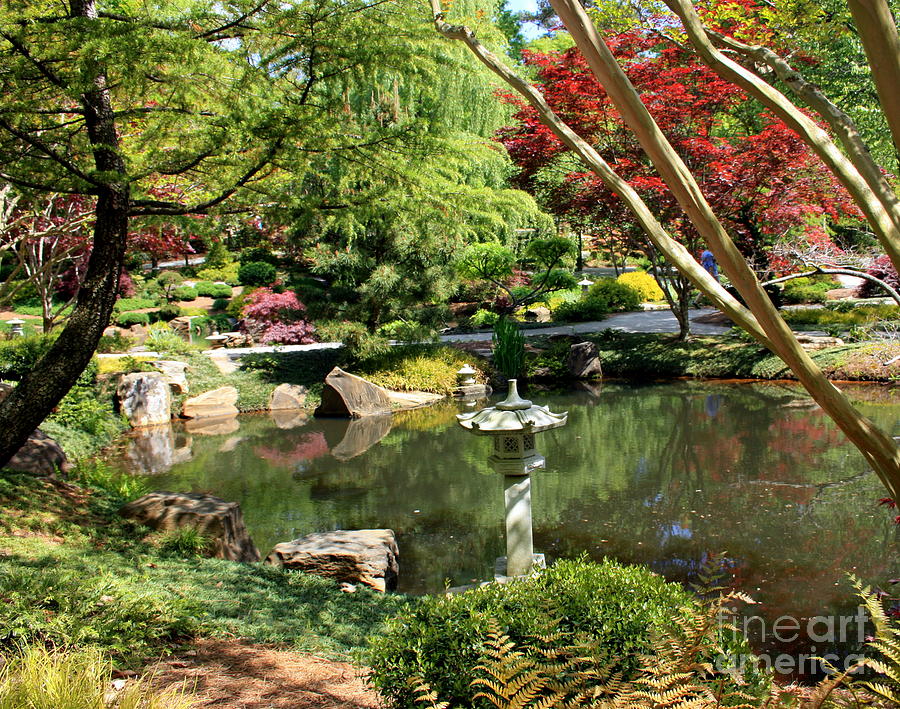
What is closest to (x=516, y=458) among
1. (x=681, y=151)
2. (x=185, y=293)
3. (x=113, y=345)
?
(x=681, y=151)

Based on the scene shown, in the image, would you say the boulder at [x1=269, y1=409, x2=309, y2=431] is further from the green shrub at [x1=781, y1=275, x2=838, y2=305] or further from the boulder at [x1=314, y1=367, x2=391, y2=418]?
the green shrub at [x1=781, y1=275, x2=838, y2=305]

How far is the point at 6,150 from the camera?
16.6 ft

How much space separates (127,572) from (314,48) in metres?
3.67

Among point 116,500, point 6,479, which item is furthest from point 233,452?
point 6,479

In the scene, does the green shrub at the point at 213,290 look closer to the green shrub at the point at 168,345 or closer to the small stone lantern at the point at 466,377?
the green shrub at the point at 168,345

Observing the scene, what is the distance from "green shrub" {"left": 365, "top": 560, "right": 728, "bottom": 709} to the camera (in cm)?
241

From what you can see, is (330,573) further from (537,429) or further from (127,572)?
(537,429)

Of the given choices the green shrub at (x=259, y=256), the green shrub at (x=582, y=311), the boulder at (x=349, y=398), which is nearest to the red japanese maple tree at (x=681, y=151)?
the green shrub at (x=582, y=311)

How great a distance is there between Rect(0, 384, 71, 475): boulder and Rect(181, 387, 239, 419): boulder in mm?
5578

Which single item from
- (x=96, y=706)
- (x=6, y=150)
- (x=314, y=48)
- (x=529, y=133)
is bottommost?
(x=96, y=706)

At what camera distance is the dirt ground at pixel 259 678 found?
2844 mm

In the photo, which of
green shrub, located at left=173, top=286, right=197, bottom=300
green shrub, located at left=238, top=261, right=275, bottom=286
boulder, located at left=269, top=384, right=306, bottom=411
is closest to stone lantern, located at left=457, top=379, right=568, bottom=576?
boulder, located at left=269, top=384, right=306, bottom=411

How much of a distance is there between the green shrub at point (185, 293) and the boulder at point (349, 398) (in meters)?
11.7

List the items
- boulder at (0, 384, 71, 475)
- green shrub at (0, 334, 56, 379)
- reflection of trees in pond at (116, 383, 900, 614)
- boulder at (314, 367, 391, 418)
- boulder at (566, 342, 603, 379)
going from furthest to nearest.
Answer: boulder at (566, 342, 603, 379)
boulder at (314, 367, 391, 418)
green shrub at (0, 334, 56, 379)
boulder at (0, 384, 71, 475)
reflection of trees in pond at (116, 383, 900, 614)
